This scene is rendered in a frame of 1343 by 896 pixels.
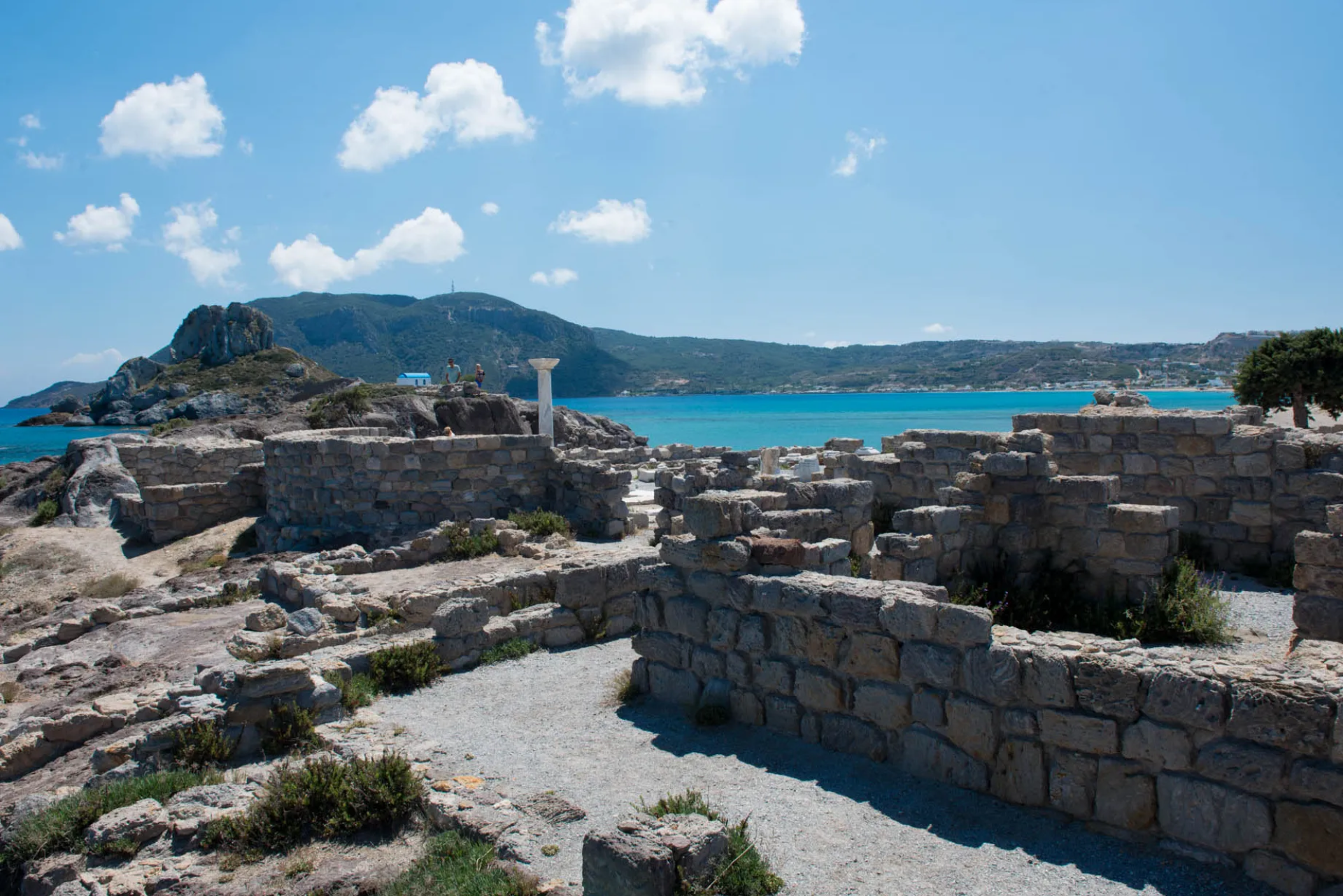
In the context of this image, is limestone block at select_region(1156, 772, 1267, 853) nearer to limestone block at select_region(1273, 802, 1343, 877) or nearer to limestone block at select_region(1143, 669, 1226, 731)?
limestone block at select_region(1273, 802, 1343, 877)

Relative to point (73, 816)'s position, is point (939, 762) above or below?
above

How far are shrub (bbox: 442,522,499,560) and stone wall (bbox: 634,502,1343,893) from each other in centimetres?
693

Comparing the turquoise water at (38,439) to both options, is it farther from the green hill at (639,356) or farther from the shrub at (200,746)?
the shrub at (200,746)

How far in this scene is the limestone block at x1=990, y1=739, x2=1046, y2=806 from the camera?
194 inches

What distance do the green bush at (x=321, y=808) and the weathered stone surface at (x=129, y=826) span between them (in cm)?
42

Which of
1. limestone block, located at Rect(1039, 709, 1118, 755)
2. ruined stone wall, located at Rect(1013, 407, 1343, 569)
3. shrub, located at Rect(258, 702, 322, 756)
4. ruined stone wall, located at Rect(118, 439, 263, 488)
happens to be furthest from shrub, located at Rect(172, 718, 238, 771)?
ruined stone wall, located at Rect(118, 439, 263, 488)

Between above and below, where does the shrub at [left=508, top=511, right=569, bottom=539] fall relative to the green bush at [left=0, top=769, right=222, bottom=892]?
above

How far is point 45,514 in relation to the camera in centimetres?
1928

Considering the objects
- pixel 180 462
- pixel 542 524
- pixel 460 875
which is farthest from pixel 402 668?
pixel 180 462

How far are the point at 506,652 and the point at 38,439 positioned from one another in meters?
92.3

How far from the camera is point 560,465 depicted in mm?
16062

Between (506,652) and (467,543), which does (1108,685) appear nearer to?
(506,652)

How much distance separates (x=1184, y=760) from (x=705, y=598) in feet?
11.6

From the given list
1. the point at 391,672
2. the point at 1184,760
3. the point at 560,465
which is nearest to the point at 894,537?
the point at 1184,760
